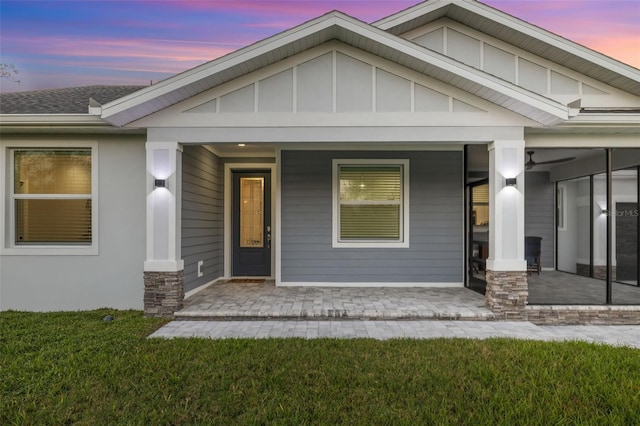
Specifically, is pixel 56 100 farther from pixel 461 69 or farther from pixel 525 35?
pixel 525 35

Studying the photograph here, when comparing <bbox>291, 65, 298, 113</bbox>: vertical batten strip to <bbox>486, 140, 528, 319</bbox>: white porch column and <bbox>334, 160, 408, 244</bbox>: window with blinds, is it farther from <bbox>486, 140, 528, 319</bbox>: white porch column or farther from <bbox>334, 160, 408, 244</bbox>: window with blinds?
<bbox>486, 140, 528, 319</bbox>: white porch column

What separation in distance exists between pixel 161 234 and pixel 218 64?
260 cm

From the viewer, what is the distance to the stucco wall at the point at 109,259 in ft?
18.9

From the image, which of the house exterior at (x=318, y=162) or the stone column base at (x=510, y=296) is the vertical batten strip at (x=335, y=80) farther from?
the stone column base at (x=510, y=296)

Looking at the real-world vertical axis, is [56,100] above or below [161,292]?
above

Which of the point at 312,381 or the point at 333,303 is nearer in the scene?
the point at 312,381

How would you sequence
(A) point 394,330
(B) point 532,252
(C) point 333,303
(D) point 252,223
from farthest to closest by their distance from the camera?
(B) point 532,252, (D) point 252,223, (C) point 333,303, (A) point 394,330

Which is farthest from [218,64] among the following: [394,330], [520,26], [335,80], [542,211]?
[542,211]

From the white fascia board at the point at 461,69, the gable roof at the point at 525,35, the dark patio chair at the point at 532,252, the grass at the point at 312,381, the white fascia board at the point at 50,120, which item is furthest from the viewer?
the dark patio chair at the point at 532,252

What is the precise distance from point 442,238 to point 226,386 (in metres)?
5.34

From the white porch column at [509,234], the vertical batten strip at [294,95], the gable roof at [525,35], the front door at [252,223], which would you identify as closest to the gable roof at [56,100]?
the front door at [252,223]

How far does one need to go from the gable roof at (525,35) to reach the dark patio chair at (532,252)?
11.8ft

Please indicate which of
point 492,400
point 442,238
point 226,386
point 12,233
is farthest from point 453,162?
point 12,233

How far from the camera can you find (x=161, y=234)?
17.0 feet
